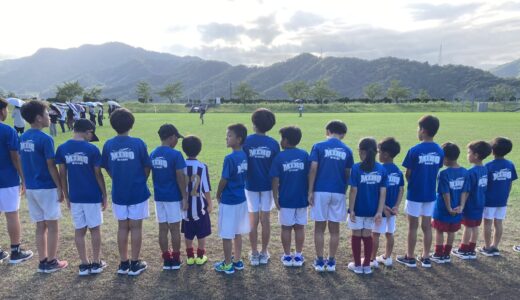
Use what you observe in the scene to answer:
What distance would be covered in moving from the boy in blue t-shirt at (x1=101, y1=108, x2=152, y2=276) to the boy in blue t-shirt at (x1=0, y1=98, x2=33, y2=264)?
1.24m

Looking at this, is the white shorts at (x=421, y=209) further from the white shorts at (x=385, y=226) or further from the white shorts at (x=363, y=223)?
the white shorts at (x=363, y=223)

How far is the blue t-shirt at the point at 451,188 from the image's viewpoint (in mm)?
4488

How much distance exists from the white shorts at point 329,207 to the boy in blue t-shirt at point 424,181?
0.92 m

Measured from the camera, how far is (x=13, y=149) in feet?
15.0

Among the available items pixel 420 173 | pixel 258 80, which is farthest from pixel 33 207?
pixel 258 80

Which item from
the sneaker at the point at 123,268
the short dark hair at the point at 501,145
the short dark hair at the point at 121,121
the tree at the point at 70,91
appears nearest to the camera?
the short dark hair at the point at 121,121

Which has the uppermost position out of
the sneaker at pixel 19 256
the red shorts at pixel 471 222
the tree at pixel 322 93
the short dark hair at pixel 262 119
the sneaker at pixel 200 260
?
the tree at pixel 322 93

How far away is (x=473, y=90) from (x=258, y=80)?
9775cm

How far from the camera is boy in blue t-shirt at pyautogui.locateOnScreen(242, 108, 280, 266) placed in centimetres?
446

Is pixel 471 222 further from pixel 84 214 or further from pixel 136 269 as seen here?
pixel 84 214

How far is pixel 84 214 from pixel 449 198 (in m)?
4.32

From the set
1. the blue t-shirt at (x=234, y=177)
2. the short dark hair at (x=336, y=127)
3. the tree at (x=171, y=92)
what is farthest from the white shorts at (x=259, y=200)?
the tree at (x=171, y=92)

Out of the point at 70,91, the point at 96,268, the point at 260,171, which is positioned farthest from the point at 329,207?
the point at 70,91

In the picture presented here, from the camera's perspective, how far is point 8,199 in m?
4.65
